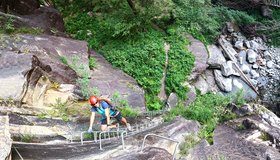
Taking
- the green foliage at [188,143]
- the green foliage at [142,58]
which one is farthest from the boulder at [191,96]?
the green foliage at [188,143]

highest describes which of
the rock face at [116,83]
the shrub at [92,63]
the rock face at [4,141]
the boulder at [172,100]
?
the shrub at [92,63]

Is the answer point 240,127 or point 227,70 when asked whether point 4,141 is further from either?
point 227,70

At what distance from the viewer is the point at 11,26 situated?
12820mm

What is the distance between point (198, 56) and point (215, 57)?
0.97m

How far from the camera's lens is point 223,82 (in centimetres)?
1560

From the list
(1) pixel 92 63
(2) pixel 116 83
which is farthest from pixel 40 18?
(2) pixel 116 83

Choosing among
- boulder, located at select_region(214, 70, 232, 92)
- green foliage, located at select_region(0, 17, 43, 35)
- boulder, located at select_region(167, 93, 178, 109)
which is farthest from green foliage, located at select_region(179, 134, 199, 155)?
green foliage, located at select_region(0, 17, 43, 35)

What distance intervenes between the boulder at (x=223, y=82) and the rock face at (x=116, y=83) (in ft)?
12.9

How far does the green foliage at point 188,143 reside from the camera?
9.49 meters

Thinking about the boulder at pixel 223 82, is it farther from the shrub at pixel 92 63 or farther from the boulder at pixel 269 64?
the shrub at pixel 92 63

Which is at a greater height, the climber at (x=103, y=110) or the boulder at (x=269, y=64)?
the boulder at (x=269, y=64)

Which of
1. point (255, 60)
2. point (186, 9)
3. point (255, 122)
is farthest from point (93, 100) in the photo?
point (255, 60)

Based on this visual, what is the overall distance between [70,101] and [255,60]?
379 inches

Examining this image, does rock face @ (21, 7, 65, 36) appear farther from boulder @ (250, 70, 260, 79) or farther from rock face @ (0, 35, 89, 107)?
boulder @ (250, 70, 260, 79)
